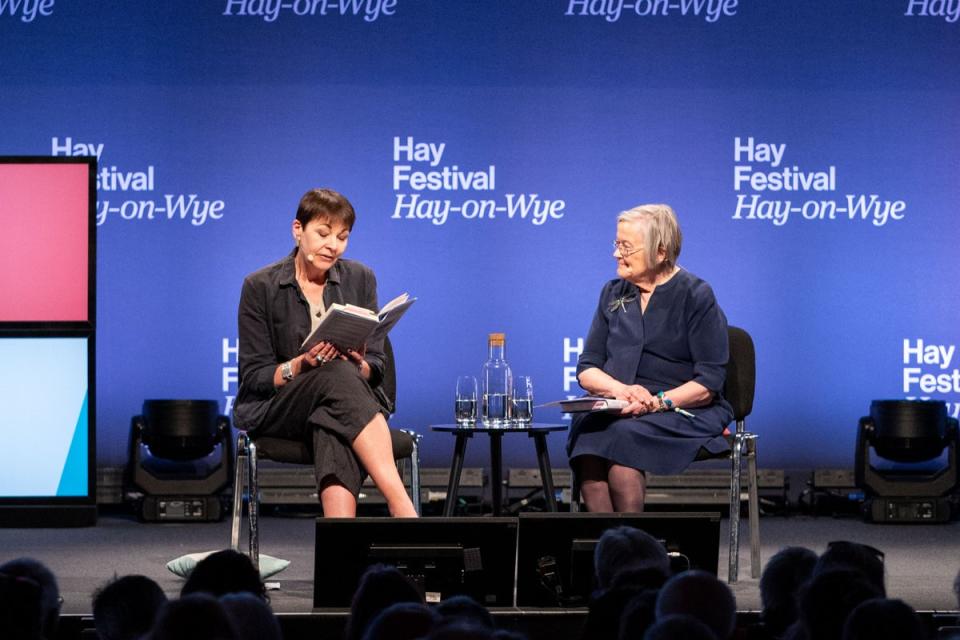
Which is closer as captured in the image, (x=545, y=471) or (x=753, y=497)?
(x=753, y=497)

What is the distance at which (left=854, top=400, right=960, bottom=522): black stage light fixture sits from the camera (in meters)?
5.88

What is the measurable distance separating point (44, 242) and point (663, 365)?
9.51ft

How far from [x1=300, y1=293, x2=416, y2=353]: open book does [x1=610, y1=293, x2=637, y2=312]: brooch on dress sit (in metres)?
0.72

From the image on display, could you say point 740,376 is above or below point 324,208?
below

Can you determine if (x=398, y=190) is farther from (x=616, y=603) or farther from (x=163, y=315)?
(x=616, y=603)

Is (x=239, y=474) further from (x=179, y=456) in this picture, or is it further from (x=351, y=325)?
(x=179, y=456)

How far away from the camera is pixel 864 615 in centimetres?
174

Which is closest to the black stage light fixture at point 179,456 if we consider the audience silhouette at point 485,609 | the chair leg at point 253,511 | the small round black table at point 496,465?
the small round black table at point 496,465

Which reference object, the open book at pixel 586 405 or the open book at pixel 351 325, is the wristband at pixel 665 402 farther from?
the open book at pixel 351 325

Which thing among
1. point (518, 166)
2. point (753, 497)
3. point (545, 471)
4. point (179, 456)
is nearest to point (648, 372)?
point (753, 497)

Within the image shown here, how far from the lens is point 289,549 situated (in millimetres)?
5008

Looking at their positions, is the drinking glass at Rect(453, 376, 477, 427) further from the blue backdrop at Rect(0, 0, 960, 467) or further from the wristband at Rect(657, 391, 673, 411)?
the blue backdrop at Rect(0, 0, 960, 467)

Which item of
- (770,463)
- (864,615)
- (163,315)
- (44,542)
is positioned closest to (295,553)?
(44,542)

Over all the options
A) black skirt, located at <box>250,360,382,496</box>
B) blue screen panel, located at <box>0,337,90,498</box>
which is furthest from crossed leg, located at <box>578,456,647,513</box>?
blue screen panel, located at <box>0,337,90,498</box>
